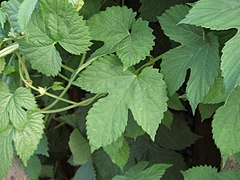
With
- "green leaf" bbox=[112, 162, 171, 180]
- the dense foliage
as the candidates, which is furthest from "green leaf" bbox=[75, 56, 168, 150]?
"green leaf" bbox=[112, 162, 171, 180]

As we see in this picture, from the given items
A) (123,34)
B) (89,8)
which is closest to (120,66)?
(123,34)

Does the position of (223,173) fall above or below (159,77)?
below

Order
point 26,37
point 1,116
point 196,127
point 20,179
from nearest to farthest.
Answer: point 26,37 < point 1,116 < point 20,179 < point 196,127

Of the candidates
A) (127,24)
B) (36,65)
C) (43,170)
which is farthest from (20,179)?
(127,24)

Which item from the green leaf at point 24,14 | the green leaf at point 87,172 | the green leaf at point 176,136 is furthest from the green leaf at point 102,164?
the green leaf at point 24,14

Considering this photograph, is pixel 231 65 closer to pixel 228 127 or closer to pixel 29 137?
pixel 228 127

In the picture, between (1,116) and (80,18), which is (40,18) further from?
(1,116)
